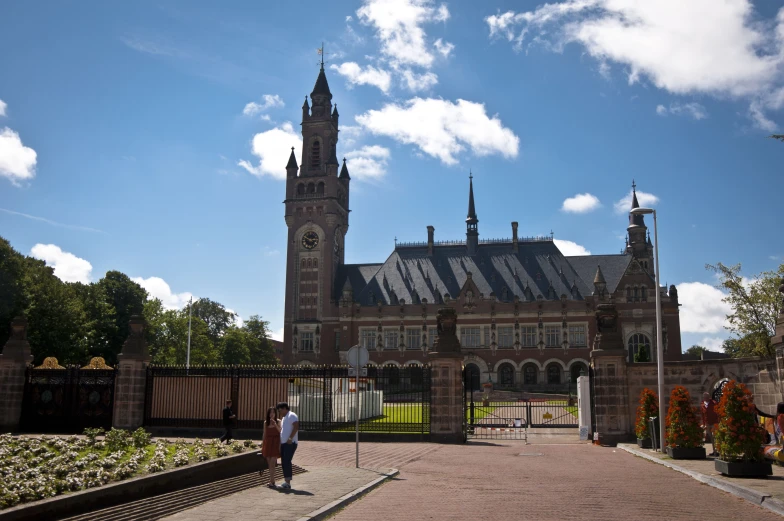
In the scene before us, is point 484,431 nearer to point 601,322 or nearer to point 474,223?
point 601,322

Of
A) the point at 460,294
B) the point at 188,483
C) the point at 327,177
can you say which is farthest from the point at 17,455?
the point at 327,177

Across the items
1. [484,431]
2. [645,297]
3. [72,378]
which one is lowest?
[484,431]

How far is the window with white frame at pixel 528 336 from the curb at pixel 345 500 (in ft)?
183

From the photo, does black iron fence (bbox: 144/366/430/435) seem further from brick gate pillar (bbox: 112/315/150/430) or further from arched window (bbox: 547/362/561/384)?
arched window (bbox: 547/362/561/384)

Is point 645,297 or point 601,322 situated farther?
point 645,297

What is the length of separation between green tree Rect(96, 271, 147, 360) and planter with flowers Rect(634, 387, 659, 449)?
49082 mm

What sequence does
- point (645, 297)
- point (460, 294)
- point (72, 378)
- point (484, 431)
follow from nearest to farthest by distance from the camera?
point (72, 378)
point (484, 431)
point (645, 297)
point (460, 294)

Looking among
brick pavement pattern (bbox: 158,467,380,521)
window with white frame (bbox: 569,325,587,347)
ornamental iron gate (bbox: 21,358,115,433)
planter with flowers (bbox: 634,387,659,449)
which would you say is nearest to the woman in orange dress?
brick pavement pattern (bbox: 158,467,380,521)

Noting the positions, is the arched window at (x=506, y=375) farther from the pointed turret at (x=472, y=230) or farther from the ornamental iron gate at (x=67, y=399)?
the ornamental iron gate at (x=67, y=399)

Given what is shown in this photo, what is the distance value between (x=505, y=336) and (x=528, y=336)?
234cm

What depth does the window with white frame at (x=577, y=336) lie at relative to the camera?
66.7 meters

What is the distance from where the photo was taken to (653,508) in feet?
33.2

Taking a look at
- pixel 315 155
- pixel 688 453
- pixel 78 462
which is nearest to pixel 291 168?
pixel 315 155

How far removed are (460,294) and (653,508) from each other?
59956 millimetres
